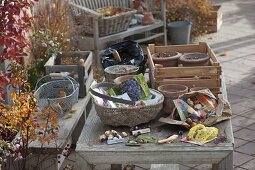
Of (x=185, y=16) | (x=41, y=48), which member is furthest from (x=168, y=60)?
(x=185, y=16)

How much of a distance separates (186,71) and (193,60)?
9.2 inches

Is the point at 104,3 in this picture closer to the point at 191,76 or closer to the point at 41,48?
the point at 41,48

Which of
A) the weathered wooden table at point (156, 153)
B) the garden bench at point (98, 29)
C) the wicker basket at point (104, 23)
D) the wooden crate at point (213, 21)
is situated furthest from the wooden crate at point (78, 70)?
the wooden crate at point (213, 21)

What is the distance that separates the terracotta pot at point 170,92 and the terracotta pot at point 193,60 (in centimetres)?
34

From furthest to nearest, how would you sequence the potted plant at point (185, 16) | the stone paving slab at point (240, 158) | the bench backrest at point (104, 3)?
the potted plant at point (185, 16)
the bench backrest at point (104, 3)
the stone paving slab at point (240, 158)

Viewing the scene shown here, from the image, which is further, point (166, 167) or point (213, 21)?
point (213, 21)

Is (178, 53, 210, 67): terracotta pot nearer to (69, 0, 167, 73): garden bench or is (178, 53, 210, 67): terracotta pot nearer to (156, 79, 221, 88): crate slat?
(156, 79, 221, 88): crate slat

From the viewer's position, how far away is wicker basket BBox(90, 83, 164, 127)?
3557mm

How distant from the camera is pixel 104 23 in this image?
24.8 feet

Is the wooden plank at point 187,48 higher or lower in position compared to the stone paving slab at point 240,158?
higher

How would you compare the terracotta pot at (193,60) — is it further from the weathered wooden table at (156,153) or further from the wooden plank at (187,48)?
the weathered wooden table at (156,153)

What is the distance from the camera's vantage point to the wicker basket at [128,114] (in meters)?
3.56

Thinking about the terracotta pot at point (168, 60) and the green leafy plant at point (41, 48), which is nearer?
the terracotta pot at point (168, 60)

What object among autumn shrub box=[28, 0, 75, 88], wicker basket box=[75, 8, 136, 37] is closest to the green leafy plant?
autumn shrub box=[28, 0, 75, 88]
